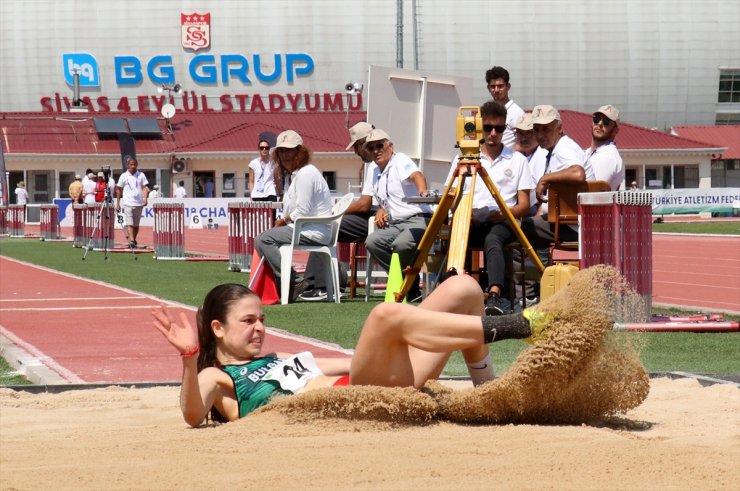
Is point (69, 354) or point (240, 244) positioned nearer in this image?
point (69, 354)

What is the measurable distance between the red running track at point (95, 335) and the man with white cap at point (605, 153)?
10.4 feet

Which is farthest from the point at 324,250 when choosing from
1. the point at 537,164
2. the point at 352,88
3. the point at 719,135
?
the point at 719,135

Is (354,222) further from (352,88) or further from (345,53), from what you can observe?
(345,53)

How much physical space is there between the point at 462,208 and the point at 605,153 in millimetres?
1675

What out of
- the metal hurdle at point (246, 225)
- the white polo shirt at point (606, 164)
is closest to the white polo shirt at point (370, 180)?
the white polo shirt at point (606, 164)

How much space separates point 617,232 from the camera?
35.7ft

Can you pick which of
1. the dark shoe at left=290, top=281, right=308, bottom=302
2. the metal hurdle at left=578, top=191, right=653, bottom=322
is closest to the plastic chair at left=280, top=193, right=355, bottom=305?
the dark shoe at left=290, top=281, right=308, bottom=302

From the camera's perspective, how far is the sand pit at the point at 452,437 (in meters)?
4.74

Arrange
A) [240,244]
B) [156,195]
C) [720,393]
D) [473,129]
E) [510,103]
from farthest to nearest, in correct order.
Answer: [156,195]
[240,244]
[510,103]
[473,129]
[720,393]

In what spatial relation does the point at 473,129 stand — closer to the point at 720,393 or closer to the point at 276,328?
the point at 276,328

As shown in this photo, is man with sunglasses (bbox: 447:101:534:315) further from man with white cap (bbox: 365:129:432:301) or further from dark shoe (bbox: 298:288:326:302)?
dark shoe (bbox: 298:288:326:302)

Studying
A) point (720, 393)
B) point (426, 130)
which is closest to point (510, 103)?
point (426, 130)

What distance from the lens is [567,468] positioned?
4.86 meters

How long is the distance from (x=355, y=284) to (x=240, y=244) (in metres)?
5.45
